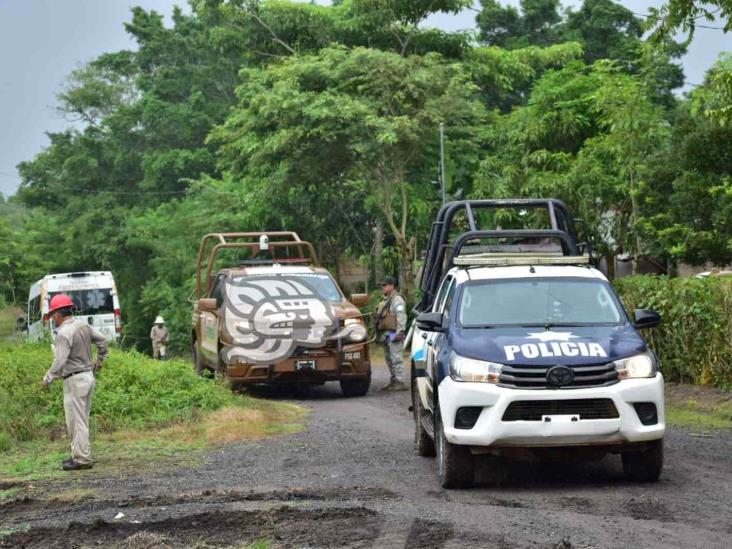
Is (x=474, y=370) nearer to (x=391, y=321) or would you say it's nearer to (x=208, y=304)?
(x=391, y=321)

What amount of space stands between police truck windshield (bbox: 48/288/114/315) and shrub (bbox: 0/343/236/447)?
20.2 meters

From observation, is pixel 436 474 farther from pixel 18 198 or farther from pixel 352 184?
pixel 18 198

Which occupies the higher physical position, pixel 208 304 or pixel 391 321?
pixel 208 304

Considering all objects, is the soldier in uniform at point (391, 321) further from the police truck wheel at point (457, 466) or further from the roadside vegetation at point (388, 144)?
the police truck wheel at point (457, 466)

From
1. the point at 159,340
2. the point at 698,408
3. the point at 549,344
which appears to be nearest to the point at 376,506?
the point at 549,344

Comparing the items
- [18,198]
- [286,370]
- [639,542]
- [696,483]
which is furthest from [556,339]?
[18,198]

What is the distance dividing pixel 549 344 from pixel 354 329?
958 centimetres

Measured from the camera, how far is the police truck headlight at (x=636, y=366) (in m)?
9.55

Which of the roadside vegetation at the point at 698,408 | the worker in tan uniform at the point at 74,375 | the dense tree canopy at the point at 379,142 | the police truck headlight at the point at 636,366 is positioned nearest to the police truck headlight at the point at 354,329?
the roadside vegetation at the point at 698,408

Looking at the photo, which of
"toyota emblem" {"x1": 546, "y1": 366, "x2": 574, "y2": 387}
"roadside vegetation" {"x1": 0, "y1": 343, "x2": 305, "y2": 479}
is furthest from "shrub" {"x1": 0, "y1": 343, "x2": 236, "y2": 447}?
"toyota emblem" {"x1": 546, "y1": 366, "x2": 574, "y2": 387}

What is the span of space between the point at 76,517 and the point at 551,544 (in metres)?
3.80

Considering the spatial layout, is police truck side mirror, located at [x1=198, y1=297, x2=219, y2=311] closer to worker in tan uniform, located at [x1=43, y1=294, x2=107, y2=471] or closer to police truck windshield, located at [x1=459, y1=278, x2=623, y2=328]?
worker in tan uniform, located at [x1=43, y1=294, x2=107, y2=471]

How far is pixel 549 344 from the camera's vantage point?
379 inches

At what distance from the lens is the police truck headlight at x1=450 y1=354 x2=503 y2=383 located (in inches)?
374
